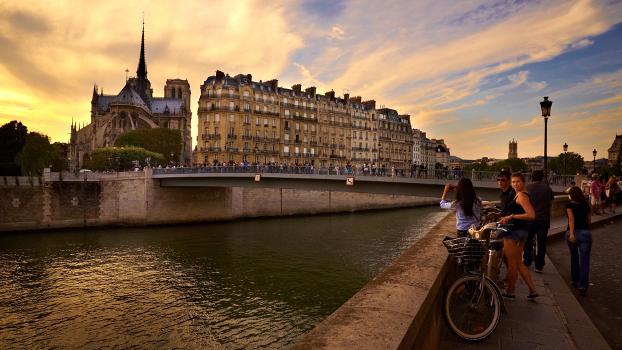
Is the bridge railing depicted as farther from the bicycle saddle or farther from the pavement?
the bicycle saddle

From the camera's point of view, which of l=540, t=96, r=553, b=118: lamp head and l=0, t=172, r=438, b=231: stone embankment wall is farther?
l=0, t=172, r=438, b=231: stone embankment wall

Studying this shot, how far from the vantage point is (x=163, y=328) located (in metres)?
12.0

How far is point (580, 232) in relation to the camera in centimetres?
653

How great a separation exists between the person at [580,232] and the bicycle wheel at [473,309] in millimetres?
3148

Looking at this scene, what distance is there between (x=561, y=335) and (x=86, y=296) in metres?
15.6

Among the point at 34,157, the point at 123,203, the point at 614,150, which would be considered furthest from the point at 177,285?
the point at 614,150

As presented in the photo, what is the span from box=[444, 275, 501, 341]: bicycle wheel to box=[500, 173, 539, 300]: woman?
4.66 feet

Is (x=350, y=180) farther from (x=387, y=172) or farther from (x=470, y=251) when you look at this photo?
(x=470, y=251)

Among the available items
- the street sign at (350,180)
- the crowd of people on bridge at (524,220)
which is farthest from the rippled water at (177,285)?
the crowd of people on bridge at (524,220)

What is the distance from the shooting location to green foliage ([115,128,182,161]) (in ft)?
215

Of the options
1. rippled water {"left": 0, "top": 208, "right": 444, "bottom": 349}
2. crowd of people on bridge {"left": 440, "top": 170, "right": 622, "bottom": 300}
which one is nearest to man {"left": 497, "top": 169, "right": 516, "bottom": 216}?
crowd of people on bridge {"left": 440, "top": 170, "right": 622, "bottom": 300}

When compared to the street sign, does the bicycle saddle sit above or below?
below

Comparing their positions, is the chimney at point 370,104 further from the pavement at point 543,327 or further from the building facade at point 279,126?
the pavement at point 543,327

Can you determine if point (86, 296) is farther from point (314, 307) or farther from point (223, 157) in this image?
point (223, 157)
